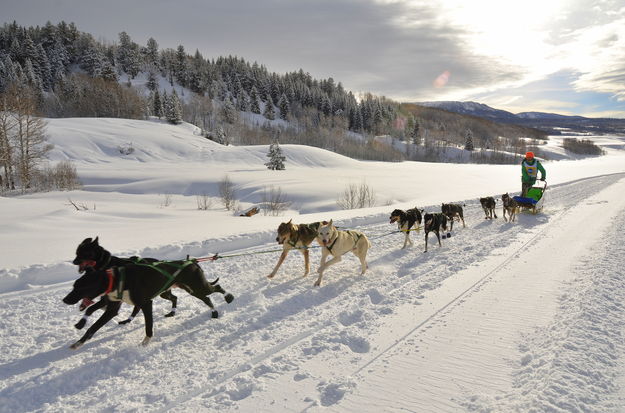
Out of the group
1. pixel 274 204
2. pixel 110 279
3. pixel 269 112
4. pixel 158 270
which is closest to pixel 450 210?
pixel 158 270

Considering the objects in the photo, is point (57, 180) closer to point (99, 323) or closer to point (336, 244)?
point (99, 323)

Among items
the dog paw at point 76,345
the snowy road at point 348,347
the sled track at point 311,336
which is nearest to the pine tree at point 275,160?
the snowy road at point 348,347

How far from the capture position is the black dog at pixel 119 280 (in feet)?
11.9

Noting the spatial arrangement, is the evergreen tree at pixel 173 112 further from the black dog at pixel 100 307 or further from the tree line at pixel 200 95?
the black dog at pixel 100 307

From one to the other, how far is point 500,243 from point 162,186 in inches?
1094

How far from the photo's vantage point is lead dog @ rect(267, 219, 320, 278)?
624 cm

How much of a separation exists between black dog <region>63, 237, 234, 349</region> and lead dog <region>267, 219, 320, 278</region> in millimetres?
2062

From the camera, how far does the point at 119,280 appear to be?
3.82 meters

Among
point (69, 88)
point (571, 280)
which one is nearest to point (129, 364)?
point (571, 280)

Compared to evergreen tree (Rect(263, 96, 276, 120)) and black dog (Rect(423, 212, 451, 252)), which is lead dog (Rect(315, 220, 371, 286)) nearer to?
black dog (Rect(423, 212, 451, 252))

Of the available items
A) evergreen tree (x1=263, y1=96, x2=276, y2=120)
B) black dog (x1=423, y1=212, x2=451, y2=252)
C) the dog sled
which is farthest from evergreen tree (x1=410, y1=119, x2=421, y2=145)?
black dog (x1=423, y1=212, x2=451, y2=252)

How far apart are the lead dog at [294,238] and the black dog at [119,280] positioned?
206cm

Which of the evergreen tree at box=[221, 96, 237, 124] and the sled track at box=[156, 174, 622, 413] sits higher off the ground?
the evergreen tree at box=[221, 96, 237, 124]

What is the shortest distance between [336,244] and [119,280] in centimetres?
364
